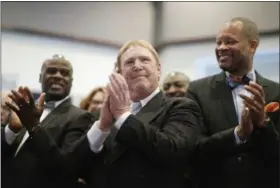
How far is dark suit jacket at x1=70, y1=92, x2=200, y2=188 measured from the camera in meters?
1.38

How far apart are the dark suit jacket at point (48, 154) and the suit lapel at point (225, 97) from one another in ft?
1.56

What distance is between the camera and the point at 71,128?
1765 mm

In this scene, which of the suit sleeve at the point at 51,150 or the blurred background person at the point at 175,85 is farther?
the blurred background person at the point at 175,85

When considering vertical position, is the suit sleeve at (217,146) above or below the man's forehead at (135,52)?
below

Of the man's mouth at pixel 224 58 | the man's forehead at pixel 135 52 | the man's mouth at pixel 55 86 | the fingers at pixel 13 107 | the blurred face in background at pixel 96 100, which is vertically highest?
the man's forehead at pixel 135 52

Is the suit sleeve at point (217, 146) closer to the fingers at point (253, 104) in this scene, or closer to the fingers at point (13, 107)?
the fingers at point (253, 104)

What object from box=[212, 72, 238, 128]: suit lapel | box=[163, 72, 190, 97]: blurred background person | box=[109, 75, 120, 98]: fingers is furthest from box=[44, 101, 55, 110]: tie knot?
box=[163, 72, 190, 97]: blurred background person

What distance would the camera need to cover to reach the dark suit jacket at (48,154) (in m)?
1.63

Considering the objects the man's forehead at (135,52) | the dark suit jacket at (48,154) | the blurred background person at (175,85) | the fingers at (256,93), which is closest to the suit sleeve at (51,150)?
the dark suit jacket at (48,154)

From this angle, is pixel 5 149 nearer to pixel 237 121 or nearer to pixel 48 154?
pixel 48 154

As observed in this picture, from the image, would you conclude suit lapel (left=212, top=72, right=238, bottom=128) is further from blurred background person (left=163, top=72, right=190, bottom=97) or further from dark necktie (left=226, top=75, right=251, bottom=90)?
blurred background person (left=163, top=72, right=190, bottom=97)

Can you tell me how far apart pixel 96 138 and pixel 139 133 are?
0.19m

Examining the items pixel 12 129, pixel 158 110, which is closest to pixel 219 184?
pixel 158 110

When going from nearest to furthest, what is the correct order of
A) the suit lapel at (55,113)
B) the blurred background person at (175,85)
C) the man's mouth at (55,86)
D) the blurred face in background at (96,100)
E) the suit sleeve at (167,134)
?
the suit sleeve at (167,134)
the suit lapel at (55,113)
the man's mouth at (55,86)
the blurred background person at (175,85)
the blurred face in background at (96,100)
